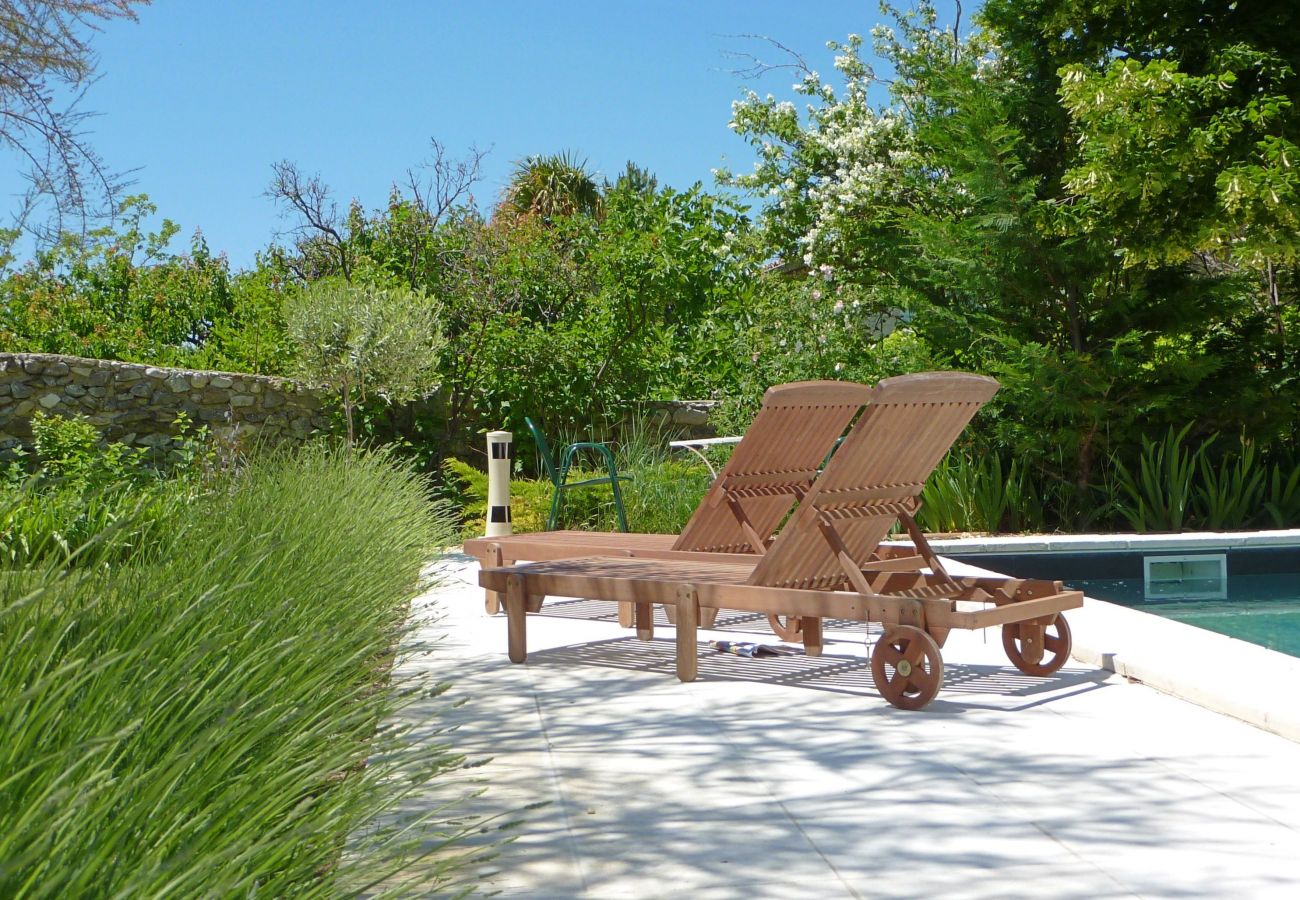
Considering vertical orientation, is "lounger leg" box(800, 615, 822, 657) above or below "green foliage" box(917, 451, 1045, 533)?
below

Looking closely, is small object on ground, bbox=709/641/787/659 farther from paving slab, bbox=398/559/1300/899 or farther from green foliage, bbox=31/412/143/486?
green foliage, bbox=31/412/143/486

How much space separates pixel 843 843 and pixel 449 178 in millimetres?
11506

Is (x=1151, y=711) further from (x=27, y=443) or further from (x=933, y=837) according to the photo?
(x=27, y=443)

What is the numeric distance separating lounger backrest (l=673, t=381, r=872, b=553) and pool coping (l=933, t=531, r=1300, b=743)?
4.27 feet

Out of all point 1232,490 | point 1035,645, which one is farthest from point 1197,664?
point 1232,490

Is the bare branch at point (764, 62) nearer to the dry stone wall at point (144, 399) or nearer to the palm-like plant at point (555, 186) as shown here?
the palm-like plant at point (555, 186)

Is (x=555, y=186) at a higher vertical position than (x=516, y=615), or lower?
higher

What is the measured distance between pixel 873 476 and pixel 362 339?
7124mm

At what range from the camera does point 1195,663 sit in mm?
4324

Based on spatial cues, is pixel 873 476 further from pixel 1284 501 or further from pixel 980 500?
pixel 1284 501

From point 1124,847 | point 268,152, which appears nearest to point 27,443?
point 268,152

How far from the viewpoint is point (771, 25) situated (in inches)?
661

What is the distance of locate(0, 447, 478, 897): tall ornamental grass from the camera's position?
53.4 inches

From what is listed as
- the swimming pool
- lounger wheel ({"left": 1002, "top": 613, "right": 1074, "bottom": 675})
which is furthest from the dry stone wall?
Answer: lounger wheel ({"left": 1002, "top": 613, "right": 1074, "bottom": 675})
